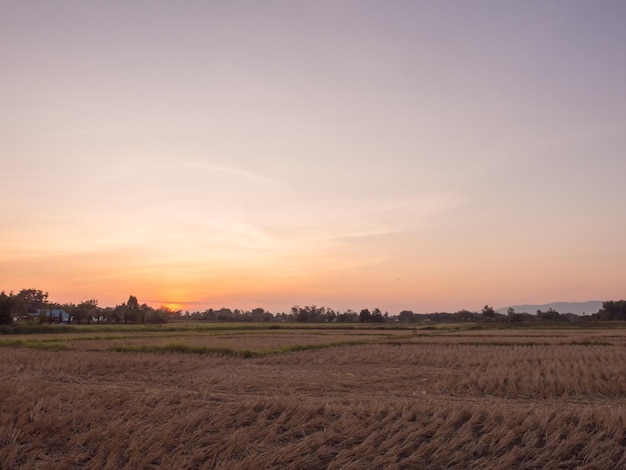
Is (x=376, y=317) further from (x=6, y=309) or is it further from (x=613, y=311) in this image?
(x=6, y=309)

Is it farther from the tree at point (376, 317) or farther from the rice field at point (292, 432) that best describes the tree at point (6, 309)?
the tree at point (376, 317)

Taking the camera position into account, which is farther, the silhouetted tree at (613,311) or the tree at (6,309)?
the silhouetted tree at (613,311)

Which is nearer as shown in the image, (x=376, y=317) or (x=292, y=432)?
(x=292, y=432)

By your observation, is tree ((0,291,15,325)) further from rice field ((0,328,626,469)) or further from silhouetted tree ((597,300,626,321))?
silhouetted tree ((597,300,626,321))

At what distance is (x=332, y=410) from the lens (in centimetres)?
1060

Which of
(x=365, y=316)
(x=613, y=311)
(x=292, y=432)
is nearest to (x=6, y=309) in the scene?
(x=292, y=432)

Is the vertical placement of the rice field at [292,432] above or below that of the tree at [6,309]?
below

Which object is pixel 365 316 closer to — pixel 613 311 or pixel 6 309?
pixel 613 311

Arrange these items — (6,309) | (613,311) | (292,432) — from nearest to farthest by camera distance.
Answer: (292,432)
(6,309)
(613,311)

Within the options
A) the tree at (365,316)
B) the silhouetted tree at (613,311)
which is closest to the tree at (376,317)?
the tree at (365,316)

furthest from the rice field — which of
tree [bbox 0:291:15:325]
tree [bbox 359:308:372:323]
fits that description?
tree [bbox 359:308:372:323]

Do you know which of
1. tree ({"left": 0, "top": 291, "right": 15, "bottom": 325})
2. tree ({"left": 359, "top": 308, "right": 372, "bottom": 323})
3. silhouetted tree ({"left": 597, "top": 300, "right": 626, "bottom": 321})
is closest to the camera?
tree ({"left": 0, "top": 291, "right": 15, "bottom": 325})

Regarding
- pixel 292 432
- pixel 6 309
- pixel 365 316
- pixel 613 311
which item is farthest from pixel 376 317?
pixel 292 432

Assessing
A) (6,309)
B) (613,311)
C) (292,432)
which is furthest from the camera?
(613,311)
